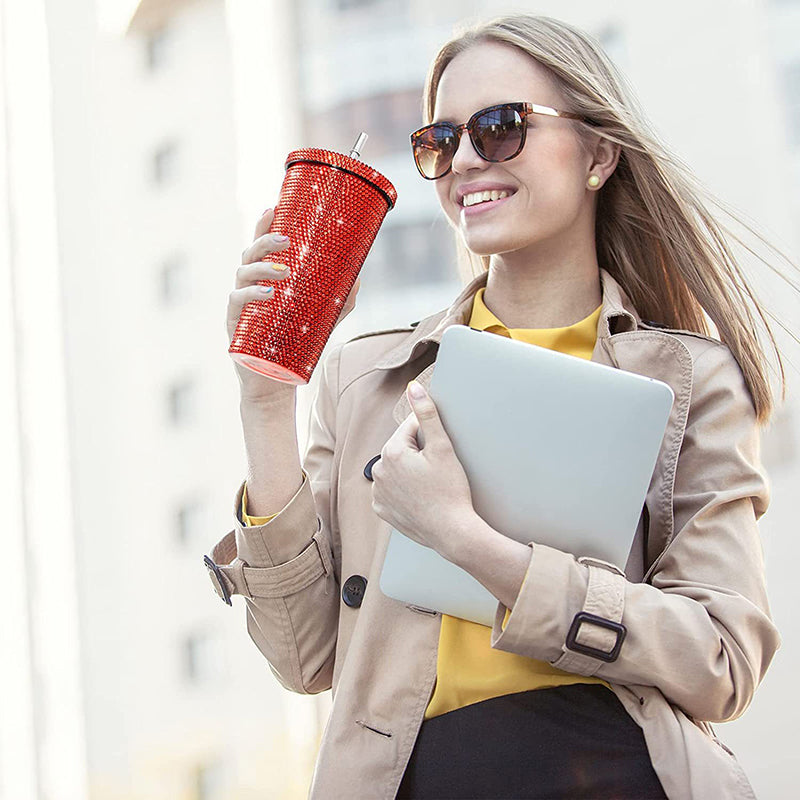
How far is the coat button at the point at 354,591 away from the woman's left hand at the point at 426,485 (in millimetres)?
134

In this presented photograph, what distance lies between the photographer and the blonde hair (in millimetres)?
1087

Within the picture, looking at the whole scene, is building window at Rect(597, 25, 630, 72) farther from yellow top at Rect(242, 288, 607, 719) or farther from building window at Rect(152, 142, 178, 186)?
yellow top at Rect(242, 288, 607, 719)

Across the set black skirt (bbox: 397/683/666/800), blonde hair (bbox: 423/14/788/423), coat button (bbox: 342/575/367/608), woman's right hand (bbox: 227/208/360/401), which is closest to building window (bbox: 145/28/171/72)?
blonde hair (bbox: 423/14/788/423)

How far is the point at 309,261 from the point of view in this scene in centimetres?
90

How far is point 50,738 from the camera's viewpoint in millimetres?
1889

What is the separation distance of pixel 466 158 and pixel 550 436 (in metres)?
0.35

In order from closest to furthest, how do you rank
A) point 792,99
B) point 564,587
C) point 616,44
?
point 564,587 < point 792,99 < point 616,44

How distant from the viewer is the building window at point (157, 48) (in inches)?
83.2

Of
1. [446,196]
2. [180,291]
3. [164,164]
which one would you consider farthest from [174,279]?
[446,196]

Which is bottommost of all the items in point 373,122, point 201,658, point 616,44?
point 201,658

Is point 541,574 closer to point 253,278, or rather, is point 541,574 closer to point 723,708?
point 723,708

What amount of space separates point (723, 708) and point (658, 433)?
261 mm

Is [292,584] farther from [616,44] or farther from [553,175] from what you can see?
[616,44]

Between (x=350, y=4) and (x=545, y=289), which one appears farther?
(x=350, y=4)
